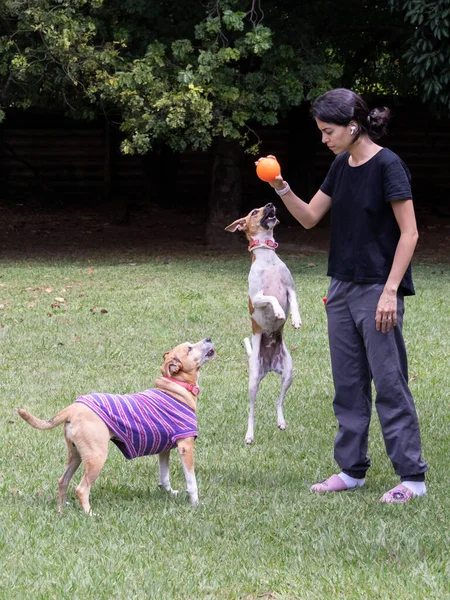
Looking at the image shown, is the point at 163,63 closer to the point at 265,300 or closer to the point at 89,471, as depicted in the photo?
the point at 265,300

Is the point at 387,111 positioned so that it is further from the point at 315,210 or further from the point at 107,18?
the point at 107,18

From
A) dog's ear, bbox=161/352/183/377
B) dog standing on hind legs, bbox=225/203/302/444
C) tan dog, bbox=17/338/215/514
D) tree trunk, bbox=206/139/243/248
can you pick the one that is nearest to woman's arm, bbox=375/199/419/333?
tan dog, bbox=17/338/215/514

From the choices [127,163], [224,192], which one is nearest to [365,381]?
[224,192]

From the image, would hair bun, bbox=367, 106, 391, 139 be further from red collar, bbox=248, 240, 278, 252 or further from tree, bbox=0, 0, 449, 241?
tree, bbox=0, 0, 449, 241

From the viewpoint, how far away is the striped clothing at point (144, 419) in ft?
15.8

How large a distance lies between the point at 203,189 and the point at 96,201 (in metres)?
2.82

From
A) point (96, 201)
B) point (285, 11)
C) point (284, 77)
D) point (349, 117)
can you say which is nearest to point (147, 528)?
point (349, 117)

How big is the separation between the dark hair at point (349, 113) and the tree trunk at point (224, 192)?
13045 mm

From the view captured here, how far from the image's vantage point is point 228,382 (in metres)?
8.34

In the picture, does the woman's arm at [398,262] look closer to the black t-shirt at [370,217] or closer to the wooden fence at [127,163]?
the black t-shirt at [370,217]

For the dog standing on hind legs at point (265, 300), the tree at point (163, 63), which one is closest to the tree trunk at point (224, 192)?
the tree at point (163, 63)

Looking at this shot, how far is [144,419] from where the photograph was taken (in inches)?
192

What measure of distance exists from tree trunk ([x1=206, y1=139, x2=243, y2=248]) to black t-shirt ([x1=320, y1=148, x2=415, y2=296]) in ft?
42.6

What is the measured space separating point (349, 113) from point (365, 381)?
1489 mm
